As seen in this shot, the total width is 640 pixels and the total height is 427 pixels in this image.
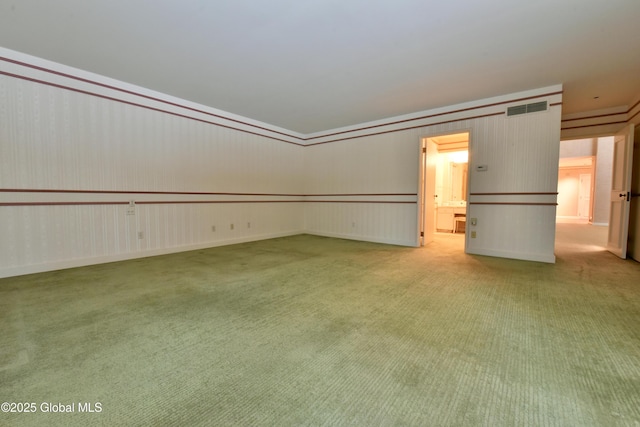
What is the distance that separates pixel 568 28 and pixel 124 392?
185 inches

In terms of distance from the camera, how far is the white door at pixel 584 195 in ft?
36.9

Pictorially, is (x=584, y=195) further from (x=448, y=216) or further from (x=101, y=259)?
(x=101, y=259)

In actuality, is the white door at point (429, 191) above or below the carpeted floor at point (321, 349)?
above

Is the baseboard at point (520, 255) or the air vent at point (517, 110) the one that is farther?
the air vent at point (517, 110)

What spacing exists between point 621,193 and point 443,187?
389 cm

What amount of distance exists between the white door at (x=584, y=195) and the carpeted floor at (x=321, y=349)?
1086cm

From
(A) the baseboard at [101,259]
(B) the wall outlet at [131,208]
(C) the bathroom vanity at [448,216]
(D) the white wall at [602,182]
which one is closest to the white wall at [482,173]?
(C) the bathroom vanity at [448,216]

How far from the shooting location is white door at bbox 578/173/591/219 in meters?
11.3

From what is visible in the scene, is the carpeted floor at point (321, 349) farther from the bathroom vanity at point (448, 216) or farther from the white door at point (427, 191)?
the bathroom vanity at point (448, 216)

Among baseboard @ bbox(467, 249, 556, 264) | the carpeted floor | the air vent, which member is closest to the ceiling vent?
the air vent

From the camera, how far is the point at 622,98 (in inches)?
180

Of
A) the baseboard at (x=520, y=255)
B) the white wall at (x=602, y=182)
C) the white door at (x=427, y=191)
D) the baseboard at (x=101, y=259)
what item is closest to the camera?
the baseboard at (x=101, y=259)

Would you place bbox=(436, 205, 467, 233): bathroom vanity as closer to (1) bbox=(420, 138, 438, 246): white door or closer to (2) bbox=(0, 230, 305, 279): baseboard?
(1) bbox=(420, 138, 438, 246): white door

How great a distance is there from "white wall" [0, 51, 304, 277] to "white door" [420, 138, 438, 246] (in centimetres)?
378
